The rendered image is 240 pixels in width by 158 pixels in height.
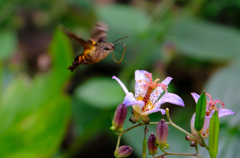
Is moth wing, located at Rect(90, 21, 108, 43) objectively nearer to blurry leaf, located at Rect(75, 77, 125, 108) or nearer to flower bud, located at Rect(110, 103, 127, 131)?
flower bud, located at Rect(110, 103, 127, 131)

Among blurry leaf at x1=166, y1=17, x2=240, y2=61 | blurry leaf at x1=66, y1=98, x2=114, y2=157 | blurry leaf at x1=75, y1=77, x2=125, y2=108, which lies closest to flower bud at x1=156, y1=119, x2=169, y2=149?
blurry leaf at x1=75, y1=77, x2=125, y2=108

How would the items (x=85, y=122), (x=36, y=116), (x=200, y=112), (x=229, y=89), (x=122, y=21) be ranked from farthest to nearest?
(x=122, y=21)
(x=85, y=122)
(x=36, y=116)
(x=229, y=89)
(x=200, y=112)

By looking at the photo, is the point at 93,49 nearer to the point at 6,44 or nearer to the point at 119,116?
the point at 119,116

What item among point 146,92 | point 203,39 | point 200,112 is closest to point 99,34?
point 146,92

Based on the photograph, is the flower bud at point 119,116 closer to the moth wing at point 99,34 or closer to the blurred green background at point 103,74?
the moth wing at point 99,34

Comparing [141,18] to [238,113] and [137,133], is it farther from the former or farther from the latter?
[238,113]

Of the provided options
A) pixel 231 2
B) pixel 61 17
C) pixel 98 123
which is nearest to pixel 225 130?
pixel 98 123
